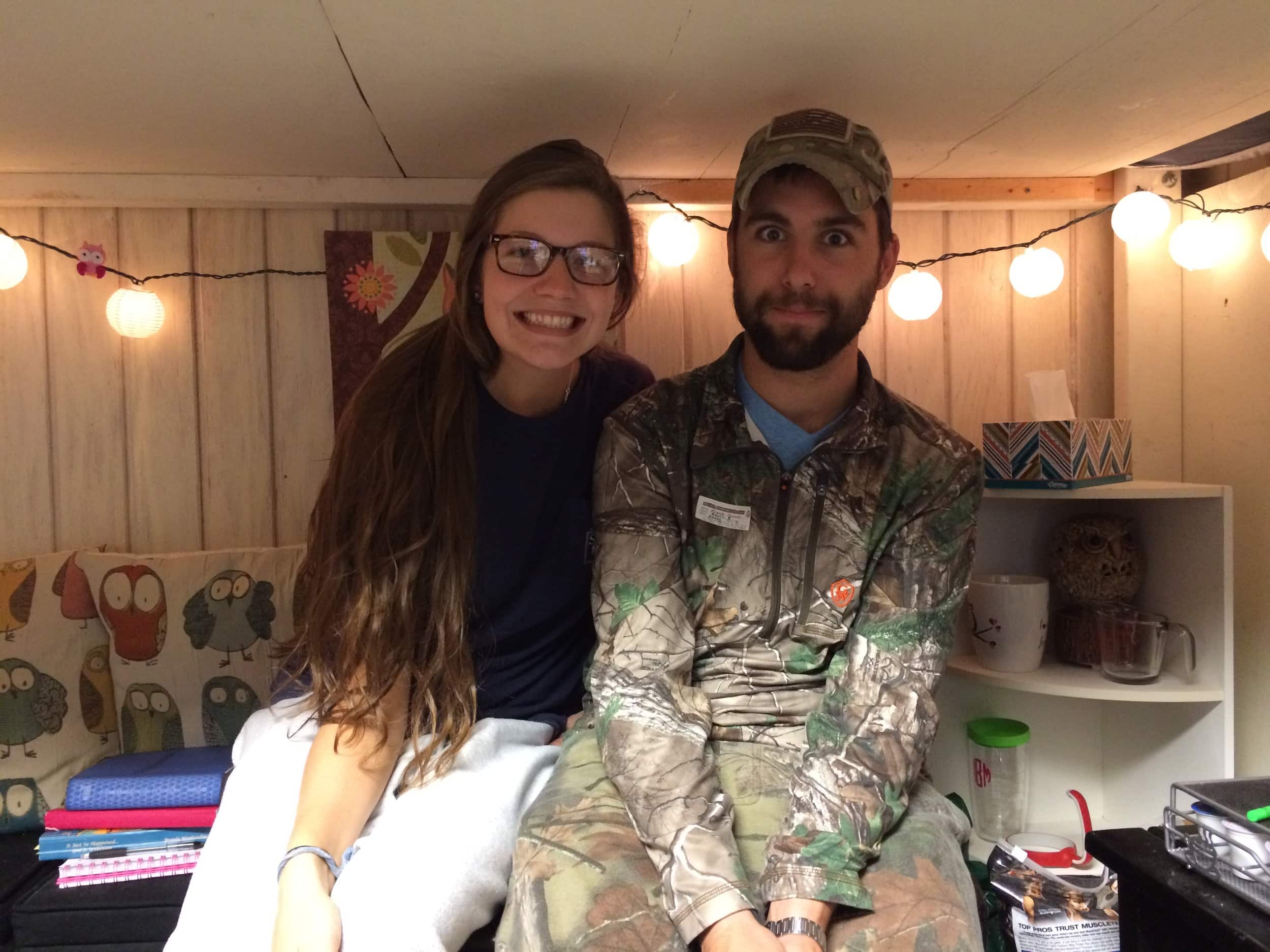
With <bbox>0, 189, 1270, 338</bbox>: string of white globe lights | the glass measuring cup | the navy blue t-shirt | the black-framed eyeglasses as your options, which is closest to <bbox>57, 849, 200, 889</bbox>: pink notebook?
the navy blue t-shirt

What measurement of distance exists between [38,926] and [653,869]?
0.96 meters

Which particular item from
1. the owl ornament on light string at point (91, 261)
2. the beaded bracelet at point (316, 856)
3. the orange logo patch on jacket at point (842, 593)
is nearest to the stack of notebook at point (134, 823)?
the beaded bracelet at point (316, 856)

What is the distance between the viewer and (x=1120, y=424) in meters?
1.55

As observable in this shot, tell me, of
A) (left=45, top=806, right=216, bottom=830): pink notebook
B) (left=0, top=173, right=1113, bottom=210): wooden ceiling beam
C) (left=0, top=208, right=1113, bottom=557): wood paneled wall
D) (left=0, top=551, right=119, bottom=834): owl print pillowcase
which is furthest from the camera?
(left=0, top=208, right=1113, bottom=557): wood paneled wall

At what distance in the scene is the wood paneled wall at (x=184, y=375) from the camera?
5.67 ft

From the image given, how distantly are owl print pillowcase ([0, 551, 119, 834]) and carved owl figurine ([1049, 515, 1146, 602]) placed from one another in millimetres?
1805

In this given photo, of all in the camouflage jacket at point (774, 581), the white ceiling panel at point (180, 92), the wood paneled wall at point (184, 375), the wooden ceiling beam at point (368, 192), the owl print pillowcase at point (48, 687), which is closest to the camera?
the white ceiling panel at point (180, 92)

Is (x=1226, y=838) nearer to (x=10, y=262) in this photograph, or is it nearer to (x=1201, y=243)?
(x=1201, y=243)

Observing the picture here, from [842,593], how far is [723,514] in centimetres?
21

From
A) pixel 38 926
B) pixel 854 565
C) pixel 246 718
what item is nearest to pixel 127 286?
pixel 246 718

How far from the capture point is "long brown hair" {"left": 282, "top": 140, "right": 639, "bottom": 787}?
4.01 ft

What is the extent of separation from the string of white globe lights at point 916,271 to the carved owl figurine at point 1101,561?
0.49 metres

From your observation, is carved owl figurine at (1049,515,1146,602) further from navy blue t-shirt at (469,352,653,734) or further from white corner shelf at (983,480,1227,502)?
navy blue t-shirt at (469,352,653,734)

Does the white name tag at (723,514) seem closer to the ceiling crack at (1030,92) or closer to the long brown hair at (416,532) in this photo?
the long brown hair at (416,532)
